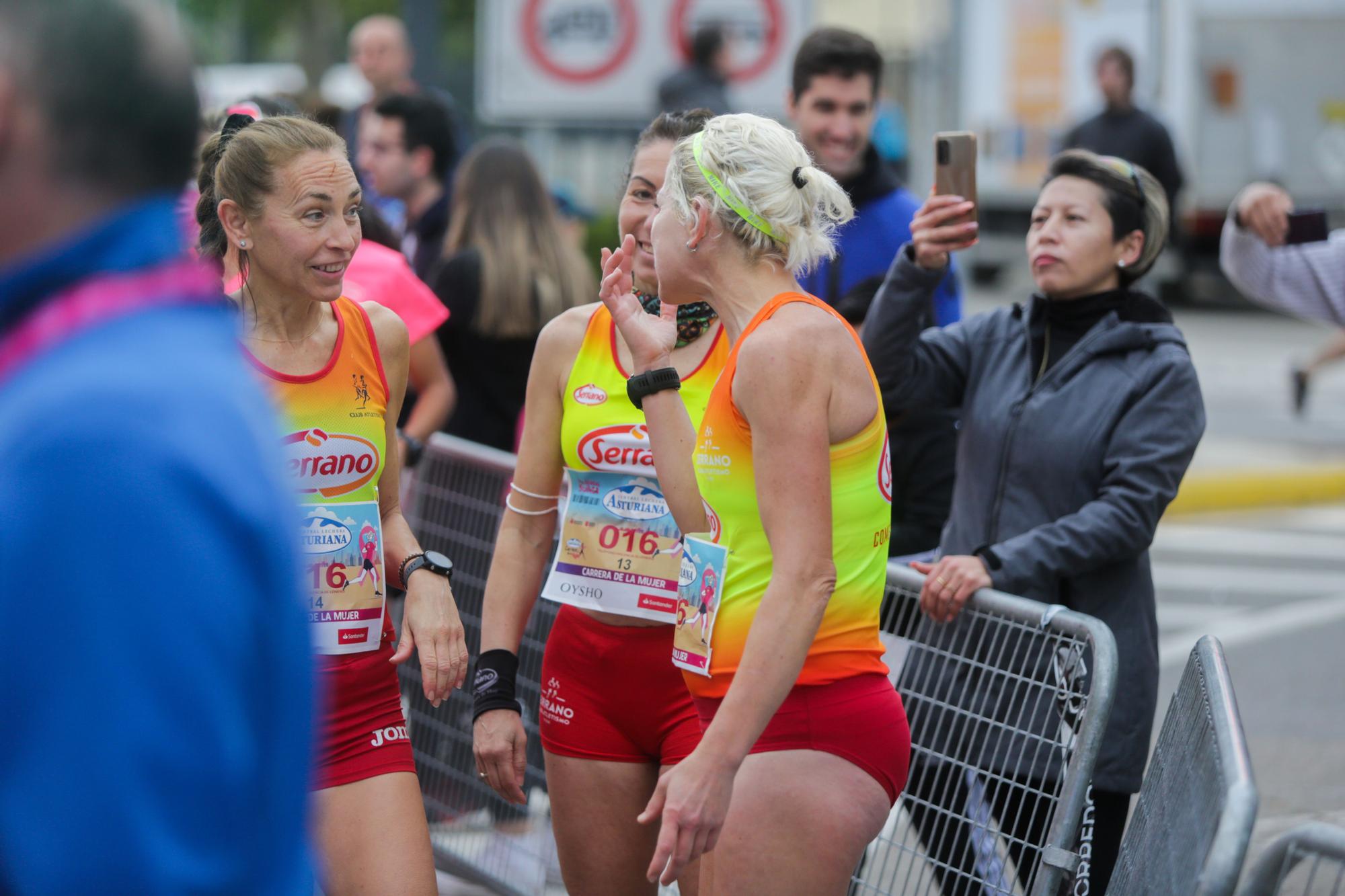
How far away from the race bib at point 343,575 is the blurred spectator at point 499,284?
2443 millimetres

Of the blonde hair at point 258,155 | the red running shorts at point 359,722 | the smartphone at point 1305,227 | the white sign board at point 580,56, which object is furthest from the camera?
the white sign board at point 580,56

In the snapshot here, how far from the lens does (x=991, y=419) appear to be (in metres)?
3.84

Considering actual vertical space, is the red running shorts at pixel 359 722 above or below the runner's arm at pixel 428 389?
below

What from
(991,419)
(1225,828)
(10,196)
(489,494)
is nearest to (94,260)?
(10,196)

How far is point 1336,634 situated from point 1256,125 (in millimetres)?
12958

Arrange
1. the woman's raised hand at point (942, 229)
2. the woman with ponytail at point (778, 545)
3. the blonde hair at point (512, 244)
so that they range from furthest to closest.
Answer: the blonde hair at point (512, 244)
the woman's raised hand at point (942, 229)
the woman with ponytail at point (778, 545)

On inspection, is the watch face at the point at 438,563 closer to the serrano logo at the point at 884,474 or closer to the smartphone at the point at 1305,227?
the serrano logo at the point at 884,474

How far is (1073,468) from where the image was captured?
3.70 metres

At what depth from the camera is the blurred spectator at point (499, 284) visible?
5.61 metres

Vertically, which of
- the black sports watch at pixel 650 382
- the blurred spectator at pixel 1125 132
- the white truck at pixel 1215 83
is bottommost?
the black sports watch at pixel 650 382

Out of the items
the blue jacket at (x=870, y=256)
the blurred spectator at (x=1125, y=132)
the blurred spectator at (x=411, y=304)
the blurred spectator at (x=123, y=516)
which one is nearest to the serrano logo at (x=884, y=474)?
the blurred spectator at (x=123, y=516)

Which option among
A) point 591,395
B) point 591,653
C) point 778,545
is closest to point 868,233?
point 591,395

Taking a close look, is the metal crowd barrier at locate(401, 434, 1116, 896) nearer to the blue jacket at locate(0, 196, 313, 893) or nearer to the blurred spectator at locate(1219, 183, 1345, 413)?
the blurred spectator at locate(1219, 183, 1345, 413)

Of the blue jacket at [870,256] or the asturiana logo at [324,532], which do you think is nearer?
the asturiana logo at [324,532]
